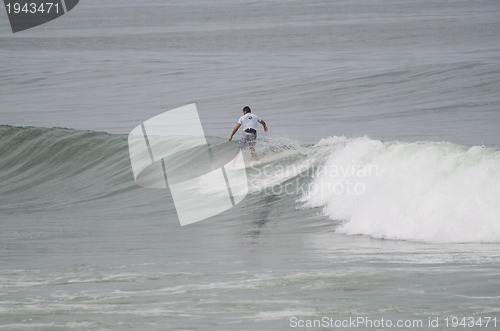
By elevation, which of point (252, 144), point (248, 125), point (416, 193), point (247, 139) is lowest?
point (416, 193)

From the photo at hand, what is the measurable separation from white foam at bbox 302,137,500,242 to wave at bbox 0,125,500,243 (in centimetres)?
1

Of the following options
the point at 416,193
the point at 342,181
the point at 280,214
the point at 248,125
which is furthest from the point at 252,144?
the point at 416,193

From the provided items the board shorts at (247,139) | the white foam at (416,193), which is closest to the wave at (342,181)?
the white foam at (416,193)

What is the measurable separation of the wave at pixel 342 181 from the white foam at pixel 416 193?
0.05 ft

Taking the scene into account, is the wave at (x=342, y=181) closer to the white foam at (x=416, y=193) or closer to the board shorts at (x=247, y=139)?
the white foam at (x=416, y=193)

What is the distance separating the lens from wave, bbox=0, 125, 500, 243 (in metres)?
9.70

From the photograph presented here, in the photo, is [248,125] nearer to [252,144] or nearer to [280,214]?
[252,144]

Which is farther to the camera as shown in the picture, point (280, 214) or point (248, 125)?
point (248, 125)

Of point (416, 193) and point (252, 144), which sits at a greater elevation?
point (252, 144)

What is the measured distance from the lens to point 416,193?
10.5m

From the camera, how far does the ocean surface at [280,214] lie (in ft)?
21.1

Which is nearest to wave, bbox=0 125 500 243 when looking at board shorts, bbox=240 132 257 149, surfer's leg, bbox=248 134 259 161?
surfer's leg, bbox=248 134 259 161

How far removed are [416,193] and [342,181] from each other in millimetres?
2102

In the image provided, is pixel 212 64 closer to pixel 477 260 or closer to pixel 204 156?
pixel 204 156
